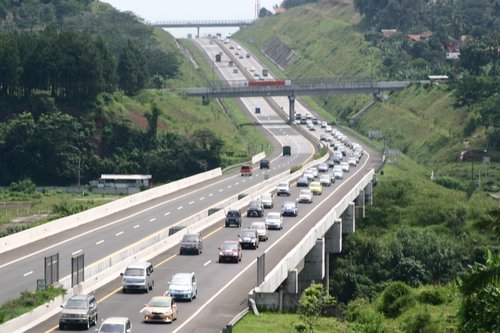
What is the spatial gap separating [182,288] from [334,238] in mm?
39005

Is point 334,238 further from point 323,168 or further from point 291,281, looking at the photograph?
point 323,168

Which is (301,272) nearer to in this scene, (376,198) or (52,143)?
(376,198)

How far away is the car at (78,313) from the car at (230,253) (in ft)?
66.5

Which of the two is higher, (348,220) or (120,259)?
(120,259)

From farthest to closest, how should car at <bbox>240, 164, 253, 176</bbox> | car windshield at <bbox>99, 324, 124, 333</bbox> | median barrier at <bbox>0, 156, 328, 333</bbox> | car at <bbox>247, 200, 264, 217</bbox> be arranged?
car at <bbox>240, 164, 253, 176</bbox>
car at <bbox>247, 200, 264, 217</bbox>
median barrier at <bbox>0, 156, 328, 333</bbox>
car windshield at <bbox>99, 324, 124, 333</bbox>

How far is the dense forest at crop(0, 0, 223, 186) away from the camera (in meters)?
150

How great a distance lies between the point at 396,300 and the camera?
62.7 m

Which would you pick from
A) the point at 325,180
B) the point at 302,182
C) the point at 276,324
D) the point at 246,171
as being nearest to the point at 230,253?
the point at 276,324

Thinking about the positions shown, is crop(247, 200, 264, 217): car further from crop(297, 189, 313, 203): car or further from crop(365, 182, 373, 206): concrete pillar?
crop(365, 182, 373, 206): concrete pillar

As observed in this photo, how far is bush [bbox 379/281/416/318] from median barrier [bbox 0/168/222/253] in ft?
80.2

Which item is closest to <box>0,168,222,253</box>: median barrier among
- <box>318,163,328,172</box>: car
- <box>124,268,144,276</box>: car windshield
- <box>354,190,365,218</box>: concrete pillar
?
<box>318,163,328,172</box>: car

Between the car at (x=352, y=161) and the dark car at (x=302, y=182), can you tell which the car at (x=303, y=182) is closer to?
the dark car at (x=302, y=182)

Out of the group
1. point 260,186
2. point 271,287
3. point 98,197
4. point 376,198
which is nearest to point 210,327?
point 271,287

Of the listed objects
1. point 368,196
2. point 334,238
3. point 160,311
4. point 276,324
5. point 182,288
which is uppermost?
point 160,311
